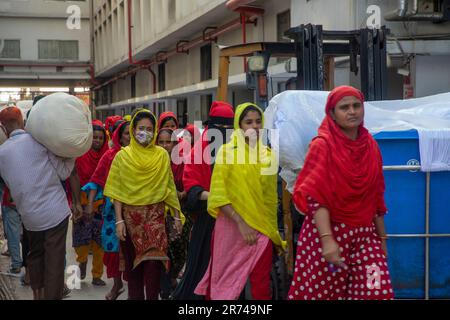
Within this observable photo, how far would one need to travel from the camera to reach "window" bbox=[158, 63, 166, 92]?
24438mm

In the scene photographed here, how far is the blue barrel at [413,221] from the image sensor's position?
4391 mm

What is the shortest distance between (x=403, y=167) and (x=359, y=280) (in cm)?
108

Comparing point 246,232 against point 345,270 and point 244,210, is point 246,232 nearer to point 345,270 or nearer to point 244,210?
point 244,210

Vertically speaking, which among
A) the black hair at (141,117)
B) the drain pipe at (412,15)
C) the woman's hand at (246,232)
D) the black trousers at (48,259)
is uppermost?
the drain pipe at (412,15)

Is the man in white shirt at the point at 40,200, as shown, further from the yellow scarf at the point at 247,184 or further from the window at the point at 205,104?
the window at the point at 205,104

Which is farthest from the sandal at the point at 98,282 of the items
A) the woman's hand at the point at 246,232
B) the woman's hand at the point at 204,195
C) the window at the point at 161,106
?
the window at the point at 161,106

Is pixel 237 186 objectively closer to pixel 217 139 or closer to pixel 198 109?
pixel 217 139

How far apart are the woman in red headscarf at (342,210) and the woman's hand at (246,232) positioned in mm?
594

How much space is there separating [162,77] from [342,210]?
21.7 meters

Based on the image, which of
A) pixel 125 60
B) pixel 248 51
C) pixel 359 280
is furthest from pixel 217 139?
pixel 125 60

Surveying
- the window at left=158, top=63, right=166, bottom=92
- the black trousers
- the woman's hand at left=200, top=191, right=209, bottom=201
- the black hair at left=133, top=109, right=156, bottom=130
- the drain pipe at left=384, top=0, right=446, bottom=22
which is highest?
the window at left=158, top=63, right=166, bottom=92

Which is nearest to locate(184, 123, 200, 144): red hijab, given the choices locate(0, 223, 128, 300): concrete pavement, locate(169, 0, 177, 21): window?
locate(0, 223, 128, 300): concrete pavement

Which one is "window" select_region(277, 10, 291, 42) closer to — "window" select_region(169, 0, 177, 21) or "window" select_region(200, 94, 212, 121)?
"window" select_region(200, 94, 212, 121)

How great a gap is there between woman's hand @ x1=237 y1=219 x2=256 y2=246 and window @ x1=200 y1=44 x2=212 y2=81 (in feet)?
47.5
